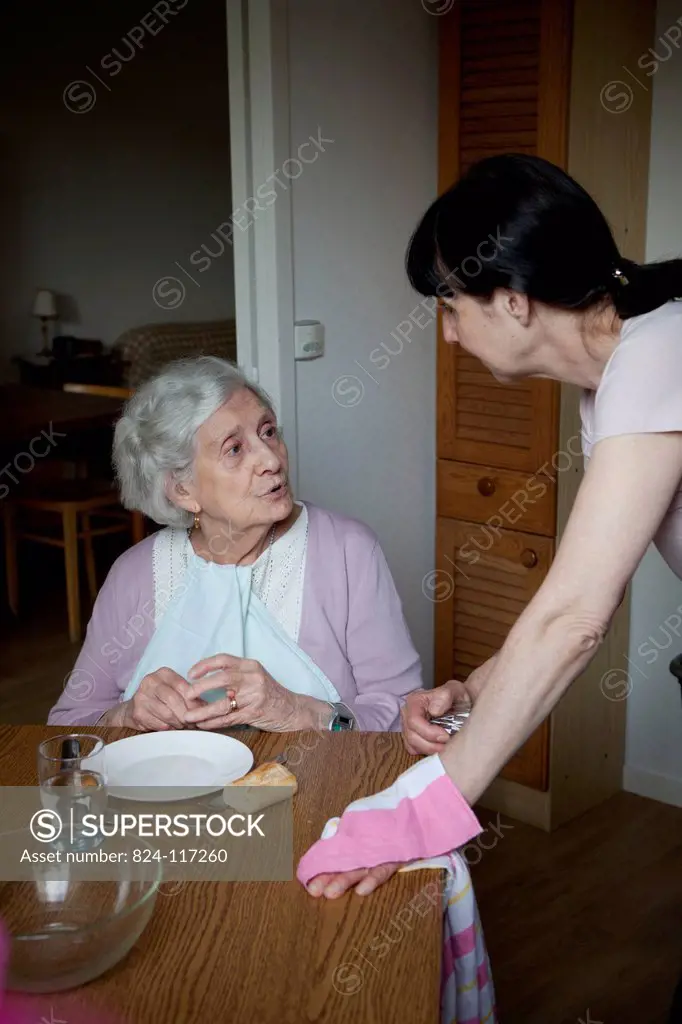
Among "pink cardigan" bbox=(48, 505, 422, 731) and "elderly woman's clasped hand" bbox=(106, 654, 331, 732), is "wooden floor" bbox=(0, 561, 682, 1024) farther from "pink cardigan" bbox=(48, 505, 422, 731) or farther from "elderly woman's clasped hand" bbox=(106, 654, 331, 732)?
"elderly woman's clasped hand" bbox=(106, 654, 331, 732)

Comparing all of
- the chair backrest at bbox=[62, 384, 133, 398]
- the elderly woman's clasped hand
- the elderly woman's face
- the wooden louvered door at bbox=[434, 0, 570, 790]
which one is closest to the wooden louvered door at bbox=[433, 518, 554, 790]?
the wooden louvered door at bbox=[434, 0, 570, 790]

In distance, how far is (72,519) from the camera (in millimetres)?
4270

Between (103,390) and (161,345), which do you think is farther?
(161,345)

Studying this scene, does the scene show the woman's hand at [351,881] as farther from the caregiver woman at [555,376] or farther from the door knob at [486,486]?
the door knob at [486,486]

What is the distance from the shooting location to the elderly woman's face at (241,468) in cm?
185

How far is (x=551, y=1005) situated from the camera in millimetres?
2154

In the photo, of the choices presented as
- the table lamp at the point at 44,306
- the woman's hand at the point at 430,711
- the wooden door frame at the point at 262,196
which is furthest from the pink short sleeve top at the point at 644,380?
the table lamp at the point at 44,306

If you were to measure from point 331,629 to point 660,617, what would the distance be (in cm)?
123

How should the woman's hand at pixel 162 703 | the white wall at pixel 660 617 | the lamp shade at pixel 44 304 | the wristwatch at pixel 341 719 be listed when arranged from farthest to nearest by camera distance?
the lamp shade at pixel 44 304 → the white wall at pixel 660 617 → the wristwatch at pixel 341 719 → the woman's hand at pixel 162 703

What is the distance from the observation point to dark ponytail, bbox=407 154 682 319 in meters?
1.27

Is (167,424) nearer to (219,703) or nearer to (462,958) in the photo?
(219,703)

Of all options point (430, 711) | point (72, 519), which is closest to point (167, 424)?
point (430, 711)

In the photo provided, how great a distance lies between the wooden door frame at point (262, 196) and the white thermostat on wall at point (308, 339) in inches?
0.8

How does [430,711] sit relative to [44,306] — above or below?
below
